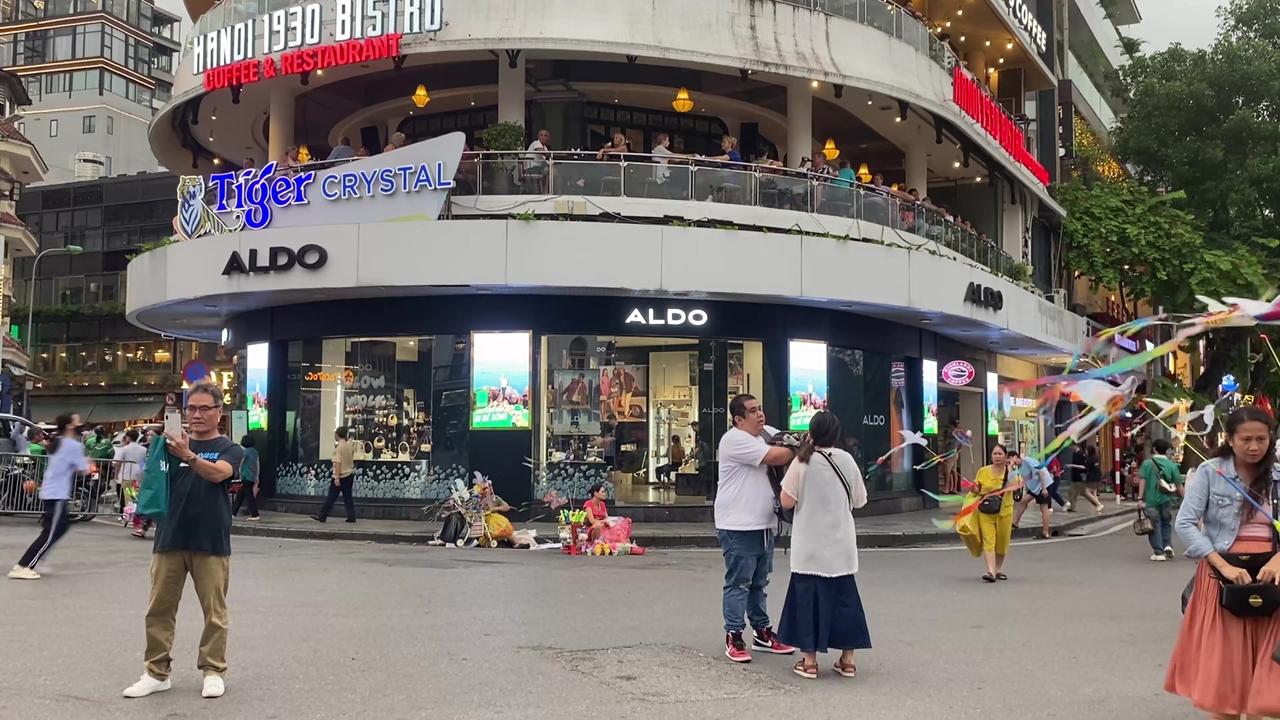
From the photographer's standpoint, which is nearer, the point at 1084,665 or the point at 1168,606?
the point at 1084,665

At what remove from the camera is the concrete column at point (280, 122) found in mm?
21844

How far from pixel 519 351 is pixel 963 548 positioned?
7683 millimetres

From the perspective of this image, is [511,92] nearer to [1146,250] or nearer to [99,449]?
[99,449]

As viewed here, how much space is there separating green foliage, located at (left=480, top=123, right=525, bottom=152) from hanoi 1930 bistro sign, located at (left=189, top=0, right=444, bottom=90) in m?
1.94

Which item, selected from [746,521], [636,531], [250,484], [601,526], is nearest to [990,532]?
[601,526]

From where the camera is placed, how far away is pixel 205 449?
6.38 m

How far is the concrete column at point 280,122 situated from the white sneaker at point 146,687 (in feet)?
55.6

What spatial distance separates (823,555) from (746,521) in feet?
2.58

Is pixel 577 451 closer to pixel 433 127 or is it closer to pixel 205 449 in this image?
pixel 433 127

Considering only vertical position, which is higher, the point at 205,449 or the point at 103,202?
the point at 103,202

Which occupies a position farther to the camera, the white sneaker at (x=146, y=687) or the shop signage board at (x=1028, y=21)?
the shop signage board at (x=1028, y=21)

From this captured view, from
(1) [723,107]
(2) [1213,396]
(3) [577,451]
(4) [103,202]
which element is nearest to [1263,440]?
(3) [577,451]

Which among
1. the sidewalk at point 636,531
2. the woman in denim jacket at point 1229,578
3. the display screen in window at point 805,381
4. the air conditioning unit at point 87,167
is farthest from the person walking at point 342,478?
the air conditioning unit at point 87,167

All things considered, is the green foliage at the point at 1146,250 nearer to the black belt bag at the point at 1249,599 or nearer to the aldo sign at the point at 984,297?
the aldo sign at the point at 984,297
